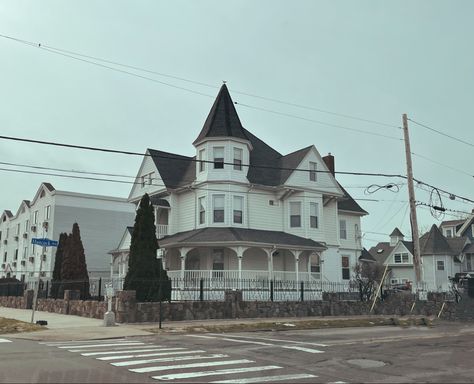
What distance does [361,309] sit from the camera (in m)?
27.7

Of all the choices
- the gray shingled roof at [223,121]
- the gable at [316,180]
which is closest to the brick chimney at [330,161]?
the gable at [316,180]

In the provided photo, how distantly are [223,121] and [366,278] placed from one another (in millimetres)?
15241

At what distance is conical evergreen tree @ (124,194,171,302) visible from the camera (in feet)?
73.4

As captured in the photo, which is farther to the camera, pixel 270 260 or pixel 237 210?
pixel 237 210

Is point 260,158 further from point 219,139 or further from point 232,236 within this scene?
point 232,236

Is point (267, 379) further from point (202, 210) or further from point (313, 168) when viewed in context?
point (313, 168)

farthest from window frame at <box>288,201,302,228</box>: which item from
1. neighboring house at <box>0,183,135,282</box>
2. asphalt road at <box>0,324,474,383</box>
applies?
neighboring house at <box>0,183,135,282</box>

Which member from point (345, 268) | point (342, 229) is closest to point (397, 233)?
point (342, 229)

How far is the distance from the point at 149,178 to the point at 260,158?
25.4 ft

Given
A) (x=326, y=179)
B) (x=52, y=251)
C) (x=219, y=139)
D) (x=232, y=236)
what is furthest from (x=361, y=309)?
(x=52, y=251)

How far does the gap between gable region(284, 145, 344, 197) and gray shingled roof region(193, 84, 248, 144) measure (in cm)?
403

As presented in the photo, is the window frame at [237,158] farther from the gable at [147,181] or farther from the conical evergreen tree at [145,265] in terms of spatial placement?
the conical evergreen tree at [145,265]

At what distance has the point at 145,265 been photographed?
76.5 ft

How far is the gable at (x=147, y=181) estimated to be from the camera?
34756mm
